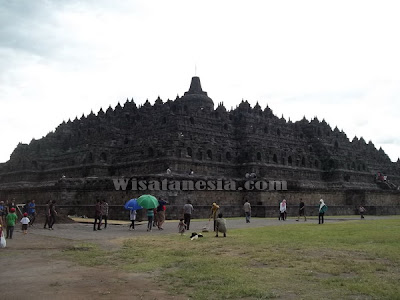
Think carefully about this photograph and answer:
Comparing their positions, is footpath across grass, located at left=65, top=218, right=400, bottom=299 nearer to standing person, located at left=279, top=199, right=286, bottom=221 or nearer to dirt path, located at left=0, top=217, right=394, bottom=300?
dirt path, located at left=0, top=217, right=394, bottom=300

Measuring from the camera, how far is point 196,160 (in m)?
40.6

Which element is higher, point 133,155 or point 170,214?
point 133,155

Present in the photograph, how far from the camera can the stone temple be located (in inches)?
1455

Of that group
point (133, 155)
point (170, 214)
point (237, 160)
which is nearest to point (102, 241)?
point (170, 214)

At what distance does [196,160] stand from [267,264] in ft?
96.3

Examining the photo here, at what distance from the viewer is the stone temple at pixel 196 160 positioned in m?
37.0

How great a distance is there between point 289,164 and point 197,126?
12.1 m

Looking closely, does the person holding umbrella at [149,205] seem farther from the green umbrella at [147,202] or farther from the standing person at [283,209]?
the standing person at [283,209]

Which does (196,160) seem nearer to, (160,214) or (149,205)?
(160,214)

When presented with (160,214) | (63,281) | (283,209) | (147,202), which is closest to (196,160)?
(283,209)

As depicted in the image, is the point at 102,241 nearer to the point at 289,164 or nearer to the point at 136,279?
the point at 136,279

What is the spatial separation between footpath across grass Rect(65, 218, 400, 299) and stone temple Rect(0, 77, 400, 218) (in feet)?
53.0

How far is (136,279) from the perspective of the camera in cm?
967

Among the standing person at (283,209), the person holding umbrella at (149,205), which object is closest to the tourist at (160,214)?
the person holding umbrella at (149,205)
